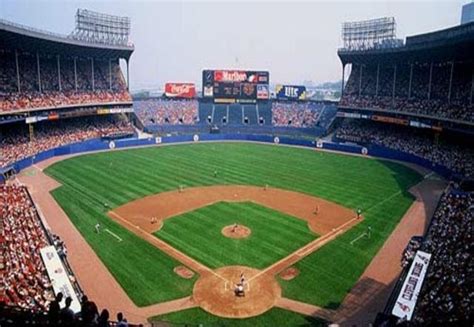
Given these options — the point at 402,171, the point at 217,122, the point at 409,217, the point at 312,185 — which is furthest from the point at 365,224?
the point at 217,122

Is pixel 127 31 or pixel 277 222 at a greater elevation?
pixel 127 31

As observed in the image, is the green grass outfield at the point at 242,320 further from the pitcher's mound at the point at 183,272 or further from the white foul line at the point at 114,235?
the white foul line at the point at 114,235

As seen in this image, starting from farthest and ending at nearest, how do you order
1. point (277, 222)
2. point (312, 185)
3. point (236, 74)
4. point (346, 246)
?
point (236, 74) < point (312, 185) < point (277, 222) < point (346, 246)

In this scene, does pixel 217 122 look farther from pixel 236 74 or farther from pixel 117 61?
pixel 117 61

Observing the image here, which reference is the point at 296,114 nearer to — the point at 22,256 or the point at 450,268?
the point at 450,268

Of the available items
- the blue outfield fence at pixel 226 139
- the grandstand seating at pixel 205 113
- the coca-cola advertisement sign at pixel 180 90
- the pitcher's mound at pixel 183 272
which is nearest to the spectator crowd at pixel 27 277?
the pitcher's mound at pixel 183 272
